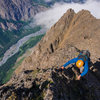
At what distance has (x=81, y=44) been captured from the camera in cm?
4153

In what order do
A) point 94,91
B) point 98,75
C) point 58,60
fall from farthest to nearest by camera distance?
point 58,60 → point 98,75 → point 94,91

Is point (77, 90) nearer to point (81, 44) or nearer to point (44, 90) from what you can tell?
point (44, 90)

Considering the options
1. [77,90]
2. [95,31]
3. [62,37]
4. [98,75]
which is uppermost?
[77,90]

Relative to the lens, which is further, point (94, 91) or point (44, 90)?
point (94, 91)

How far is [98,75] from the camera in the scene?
23.3 metres

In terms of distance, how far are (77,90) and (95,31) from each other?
34383mm

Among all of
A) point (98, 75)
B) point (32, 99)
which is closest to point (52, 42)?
point (98, 75)

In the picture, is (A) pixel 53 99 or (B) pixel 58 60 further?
(B) pixel 58 60

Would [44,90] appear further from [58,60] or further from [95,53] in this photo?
[95,53]

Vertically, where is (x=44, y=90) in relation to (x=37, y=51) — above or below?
above

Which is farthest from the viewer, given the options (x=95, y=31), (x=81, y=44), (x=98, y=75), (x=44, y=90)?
(x=95, y=31)

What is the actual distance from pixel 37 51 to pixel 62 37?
50.4 feet

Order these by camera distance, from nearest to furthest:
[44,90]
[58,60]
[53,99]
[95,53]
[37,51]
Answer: [53,99] < [44,90] < [58,60] < [95,53] < [37,51]

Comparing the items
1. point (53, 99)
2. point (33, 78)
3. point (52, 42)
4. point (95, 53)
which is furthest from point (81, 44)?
point (53, 99)
